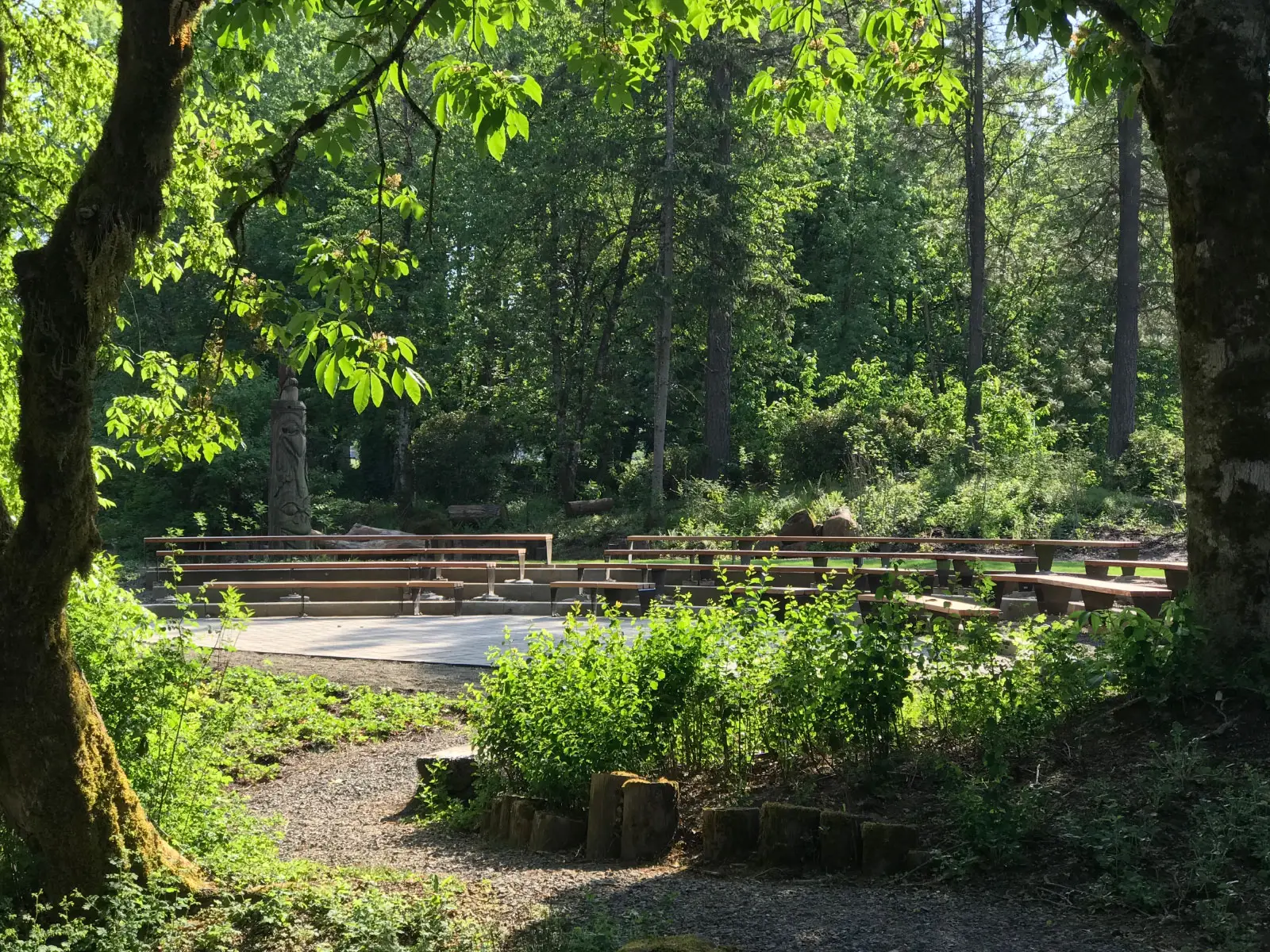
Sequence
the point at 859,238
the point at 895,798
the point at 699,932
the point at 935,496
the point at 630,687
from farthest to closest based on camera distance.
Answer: the point at 859,238 → the point at 935,496 → the point at 630,687 → the point at 895,798 → the point at 699,932

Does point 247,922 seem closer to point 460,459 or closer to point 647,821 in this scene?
point 647,821

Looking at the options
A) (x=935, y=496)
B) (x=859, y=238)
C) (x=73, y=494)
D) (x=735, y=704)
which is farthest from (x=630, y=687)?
(x=859, y=238)

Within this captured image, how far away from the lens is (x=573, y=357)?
111 feet

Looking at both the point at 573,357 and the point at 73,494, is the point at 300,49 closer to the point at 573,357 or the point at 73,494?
the point at 573,357

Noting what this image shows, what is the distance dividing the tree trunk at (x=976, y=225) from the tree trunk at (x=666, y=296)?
7206 millimetres

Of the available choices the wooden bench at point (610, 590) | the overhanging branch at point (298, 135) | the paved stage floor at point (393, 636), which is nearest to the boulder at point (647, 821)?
the overhanging branch at point (298, 135)

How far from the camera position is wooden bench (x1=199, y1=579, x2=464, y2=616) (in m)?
17.9

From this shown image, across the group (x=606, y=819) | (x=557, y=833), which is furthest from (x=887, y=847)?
(x=557, y=833)

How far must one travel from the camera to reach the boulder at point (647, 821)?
581 cm

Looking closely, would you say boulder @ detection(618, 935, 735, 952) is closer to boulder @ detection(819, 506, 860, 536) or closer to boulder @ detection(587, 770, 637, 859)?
boulder @ detection(587, 770, 637, 859)

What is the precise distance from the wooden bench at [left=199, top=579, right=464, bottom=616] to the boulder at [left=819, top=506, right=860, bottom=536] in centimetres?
665

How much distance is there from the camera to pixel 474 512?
98.3 feet

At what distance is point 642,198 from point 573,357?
5.00 meters

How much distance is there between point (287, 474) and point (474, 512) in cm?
821
